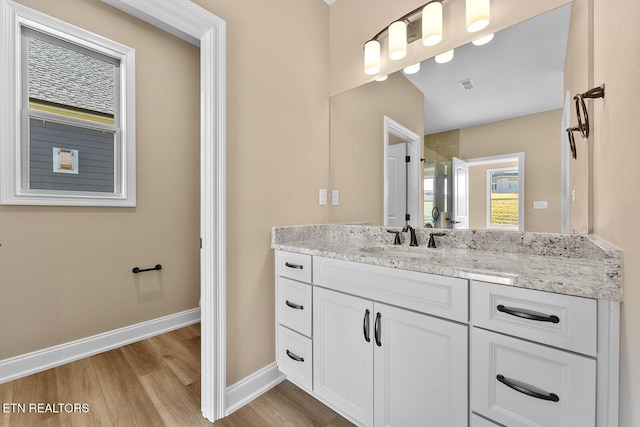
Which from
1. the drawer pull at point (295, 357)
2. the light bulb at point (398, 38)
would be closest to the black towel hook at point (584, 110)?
the light bulb at point (398, 38)

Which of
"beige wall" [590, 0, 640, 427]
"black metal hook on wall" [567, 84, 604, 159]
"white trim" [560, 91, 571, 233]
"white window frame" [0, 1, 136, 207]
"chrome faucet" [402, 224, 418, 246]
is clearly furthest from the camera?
"white window frame" [0, 1, 136, 207]

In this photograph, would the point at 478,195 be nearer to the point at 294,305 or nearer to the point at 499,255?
the point at 499,255

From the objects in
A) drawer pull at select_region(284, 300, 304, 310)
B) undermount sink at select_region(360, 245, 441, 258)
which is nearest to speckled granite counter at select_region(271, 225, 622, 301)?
undermount sink at select_region(360, 245, 441, 258)

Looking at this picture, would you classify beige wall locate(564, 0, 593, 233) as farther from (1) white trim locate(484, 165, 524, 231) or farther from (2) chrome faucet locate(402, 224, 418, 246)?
(2) chrome faucet locate(402, 224, 418, 246)

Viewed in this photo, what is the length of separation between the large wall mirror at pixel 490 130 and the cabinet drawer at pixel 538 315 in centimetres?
62

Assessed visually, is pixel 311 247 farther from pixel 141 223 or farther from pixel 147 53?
pixel 147 53

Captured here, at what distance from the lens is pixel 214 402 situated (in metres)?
1.41

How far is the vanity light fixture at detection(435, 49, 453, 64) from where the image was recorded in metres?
1.50

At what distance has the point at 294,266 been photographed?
157 centimetres

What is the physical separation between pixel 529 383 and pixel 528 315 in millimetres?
207

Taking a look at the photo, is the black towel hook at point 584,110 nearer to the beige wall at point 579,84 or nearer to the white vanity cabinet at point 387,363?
the beige wall at point 579,84

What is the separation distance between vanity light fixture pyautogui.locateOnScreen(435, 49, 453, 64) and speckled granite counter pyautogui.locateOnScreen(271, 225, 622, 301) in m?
0.95

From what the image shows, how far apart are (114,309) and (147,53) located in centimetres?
217

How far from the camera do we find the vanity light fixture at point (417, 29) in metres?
1.32
